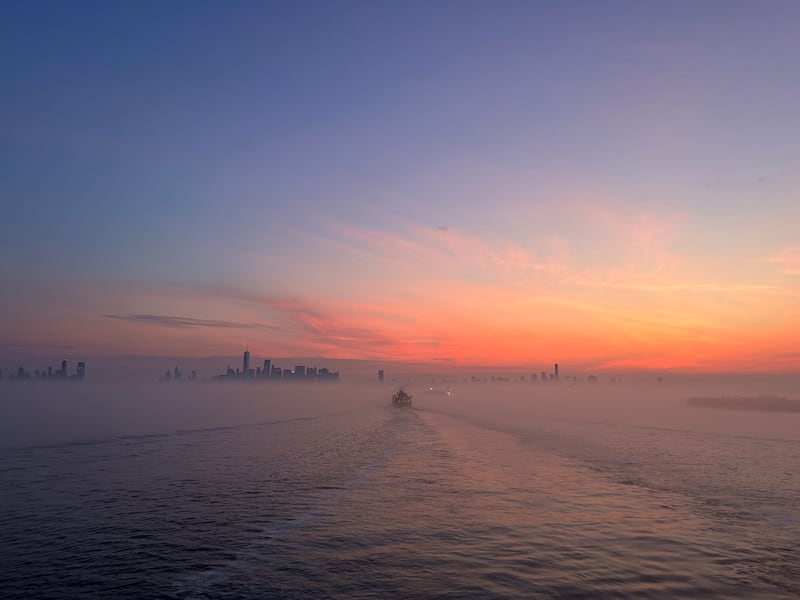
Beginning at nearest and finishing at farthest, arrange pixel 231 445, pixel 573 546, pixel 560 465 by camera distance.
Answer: pixel 573 546 → pixel 560 465 → pixel 231 445

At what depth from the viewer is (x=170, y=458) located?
6072 cm

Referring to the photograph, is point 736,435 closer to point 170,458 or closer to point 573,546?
point 573,546

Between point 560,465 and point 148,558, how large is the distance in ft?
156

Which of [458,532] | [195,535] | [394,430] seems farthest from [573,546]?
[394,430]

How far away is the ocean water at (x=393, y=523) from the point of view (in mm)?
22672

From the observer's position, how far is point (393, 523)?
32438 mm

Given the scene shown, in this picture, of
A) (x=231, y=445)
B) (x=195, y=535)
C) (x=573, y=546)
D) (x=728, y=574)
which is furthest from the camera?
(x=231, y=445)

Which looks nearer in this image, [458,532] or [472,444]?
[458,532]

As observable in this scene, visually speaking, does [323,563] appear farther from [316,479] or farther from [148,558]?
[316,479]

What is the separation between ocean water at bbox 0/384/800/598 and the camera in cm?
2267

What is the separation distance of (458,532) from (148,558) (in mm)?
18101

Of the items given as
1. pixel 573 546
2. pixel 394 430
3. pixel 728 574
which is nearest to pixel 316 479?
pixel 573 546

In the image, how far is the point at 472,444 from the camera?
78875 millimetres

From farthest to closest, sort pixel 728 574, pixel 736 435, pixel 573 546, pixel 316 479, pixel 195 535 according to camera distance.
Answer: pixel 736 435, pixel 316 479, pixel 195 535, pixel 573 546, pixel 728 574
